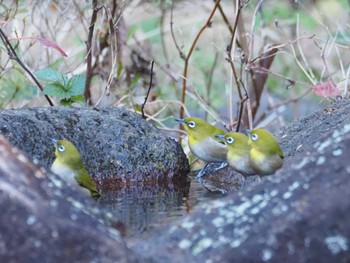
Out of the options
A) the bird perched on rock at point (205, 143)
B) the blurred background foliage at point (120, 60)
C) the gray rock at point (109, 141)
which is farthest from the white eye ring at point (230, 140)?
the blurred background foliage at point (120, 60)

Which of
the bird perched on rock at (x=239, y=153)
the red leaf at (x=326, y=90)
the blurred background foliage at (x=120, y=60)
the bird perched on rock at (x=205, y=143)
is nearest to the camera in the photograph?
the bird perched on rock at (x=239, y=153)

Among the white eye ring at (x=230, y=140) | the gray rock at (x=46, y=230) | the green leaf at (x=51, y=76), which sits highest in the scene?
the gray rock at (x=46, y=230)

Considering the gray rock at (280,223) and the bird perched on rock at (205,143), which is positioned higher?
the gray rock at (280,223)

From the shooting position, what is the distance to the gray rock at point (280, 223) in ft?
10.5

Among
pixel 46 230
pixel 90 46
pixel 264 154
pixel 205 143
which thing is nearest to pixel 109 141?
pixel 205 143

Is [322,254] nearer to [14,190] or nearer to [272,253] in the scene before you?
[272,253]

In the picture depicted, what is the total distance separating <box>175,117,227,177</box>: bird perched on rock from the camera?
18.7 ft

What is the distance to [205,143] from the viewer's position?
5.72 metres

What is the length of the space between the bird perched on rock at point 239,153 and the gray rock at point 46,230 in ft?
5.59

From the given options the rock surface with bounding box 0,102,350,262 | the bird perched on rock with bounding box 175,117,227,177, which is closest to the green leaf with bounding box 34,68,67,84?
the bird perched on rock with bounding box 175,117,227,177

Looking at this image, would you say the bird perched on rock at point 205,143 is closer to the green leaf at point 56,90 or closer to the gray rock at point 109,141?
the gray rock at point 109,141

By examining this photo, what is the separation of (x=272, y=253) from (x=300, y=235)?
12cm

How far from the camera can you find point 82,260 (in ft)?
10.5

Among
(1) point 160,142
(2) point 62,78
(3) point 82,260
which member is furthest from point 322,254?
(2) point 62,78
